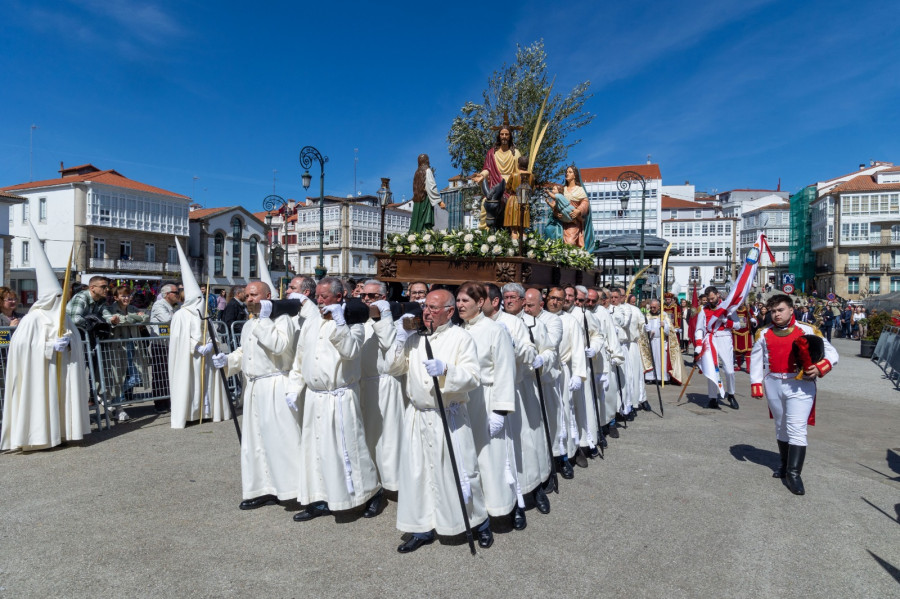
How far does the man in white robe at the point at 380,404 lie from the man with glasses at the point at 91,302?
17.3 feet

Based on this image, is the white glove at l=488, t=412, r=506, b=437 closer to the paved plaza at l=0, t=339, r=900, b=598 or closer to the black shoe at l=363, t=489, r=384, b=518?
the paved plaza at l=0, t=339, r=900, b=598

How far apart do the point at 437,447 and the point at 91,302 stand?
23.4 ft

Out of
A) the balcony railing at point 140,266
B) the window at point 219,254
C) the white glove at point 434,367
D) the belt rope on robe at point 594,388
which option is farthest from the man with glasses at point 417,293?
the window at point 219,254

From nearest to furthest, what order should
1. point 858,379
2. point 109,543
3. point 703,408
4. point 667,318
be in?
point 109,543
point 703,408
point 667,318
point 858,379

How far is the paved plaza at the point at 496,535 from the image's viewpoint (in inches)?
158

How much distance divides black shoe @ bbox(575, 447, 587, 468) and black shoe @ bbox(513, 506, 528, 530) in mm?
1960

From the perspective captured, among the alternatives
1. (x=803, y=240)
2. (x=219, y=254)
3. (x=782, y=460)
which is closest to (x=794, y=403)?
(x=782, y=460)

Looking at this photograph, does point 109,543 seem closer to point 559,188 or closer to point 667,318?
point 559,188

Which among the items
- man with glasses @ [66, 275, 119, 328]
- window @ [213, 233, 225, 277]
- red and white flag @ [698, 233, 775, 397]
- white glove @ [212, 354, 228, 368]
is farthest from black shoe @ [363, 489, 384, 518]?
window @ [213, 233, 225, 277]

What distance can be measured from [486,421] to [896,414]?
859 centimetres

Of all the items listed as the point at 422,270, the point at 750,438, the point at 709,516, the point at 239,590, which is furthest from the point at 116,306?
the point at 750,438

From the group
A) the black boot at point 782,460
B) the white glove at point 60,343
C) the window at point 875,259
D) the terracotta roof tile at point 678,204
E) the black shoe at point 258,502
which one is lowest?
the black shoe at point 258,502

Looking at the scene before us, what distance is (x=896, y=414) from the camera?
396 inches

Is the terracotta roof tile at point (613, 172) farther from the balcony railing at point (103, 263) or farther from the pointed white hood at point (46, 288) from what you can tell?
the pointed white hood at point (46, 288)
